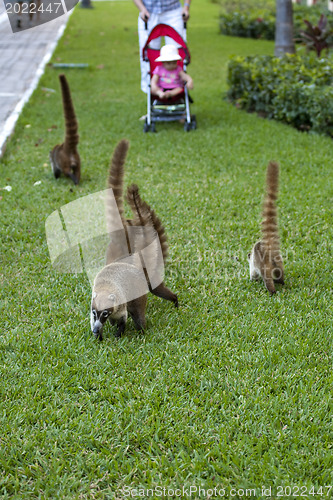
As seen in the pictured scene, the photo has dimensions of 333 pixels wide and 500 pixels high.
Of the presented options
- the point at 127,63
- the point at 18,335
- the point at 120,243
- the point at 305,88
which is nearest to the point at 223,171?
the point at 305,88

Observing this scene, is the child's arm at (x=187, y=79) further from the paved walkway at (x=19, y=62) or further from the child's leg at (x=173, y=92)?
the paved walkway at (x=19, y=62)

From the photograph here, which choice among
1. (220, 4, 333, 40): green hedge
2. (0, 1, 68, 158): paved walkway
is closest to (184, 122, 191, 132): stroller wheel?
(0, 1, 68, 158): paved walkway

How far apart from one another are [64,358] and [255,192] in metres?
2.85

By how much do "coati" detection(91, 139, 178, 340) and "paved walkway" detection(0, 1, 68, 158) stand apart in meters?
3.49

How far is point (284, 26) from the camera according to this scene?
9148 mm

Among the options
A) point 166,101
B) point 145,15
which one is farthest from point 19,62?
point 166,101

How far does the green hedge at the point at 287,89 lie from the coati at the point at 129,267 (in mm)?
4085

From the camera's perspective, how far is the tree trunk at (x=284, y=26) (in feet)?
29.9

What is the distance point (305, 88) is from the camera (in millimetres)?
6633

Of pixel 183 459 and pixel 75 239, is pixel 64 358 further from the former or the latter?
pixel 75 239

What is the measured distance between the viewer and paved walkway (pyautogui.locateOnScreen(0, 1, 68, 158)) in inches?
305

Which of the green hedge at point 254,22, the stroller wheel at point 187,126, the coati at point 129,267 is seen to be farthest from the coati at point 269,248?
the green hedge at point 254,22

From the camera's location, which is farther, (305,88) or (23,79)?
(23,79)

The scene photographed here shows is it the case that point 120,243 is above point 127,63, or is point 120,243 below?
above
